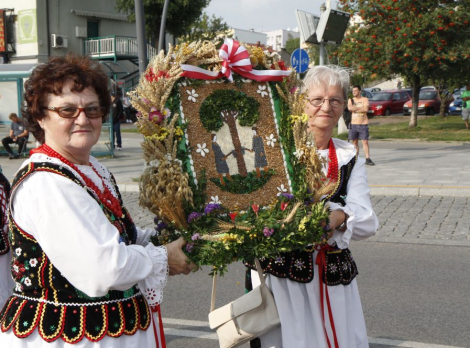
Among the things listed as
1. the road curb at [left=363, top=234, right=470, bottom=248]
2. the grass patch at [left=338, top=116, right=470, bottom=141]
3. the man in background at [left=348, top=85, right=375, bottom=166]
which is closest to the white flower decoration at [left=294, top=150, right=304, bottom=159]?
the road curb at [left=363, top=234, right=470, bottom=248]

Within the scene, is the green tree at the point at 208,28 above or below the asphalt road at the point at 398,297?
above

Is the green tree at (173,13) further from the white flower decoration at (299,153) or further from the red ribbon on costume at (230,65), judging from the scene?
the white flower decoration at (299,153)

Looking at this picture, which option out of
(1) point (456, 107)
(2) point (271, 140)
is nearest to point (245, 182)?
(2) point (271, 140)

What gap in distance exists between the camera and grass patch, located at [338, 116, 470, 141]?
65.3 ft

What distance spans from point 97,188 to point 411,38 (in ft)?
62.5

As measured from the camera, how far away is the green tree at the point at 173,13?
27281mm

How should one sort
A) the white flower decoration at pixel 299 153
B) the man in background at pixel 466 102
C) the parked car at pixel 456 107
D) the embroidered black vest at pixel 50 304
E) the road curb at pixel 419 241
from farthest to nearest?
1. the parked car at pixel 456 107
2. the man in background at pixel 466 102
3. the road curb at pixel 419 241
4. the white flower decoration at pixel 299 153
5. the embroidered black vest at pixel 50 304

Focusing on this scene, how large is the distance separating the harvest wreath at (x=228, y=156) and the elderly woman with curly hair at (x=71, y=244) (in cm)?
20

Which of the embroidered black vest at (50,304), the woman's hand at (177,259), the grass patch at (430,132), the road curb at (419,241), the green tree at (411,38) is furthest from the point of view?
the grass patch at (430,132)

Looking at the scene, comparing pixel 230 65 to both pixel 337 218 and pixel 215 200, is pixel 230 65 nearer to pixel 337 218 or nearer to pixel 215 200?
pixel 215 200

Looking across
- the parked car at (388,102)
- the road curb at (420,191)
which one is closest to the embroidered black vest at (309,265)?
the road curb at (420,191)

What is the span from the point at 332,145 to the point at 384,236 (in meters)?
4.64

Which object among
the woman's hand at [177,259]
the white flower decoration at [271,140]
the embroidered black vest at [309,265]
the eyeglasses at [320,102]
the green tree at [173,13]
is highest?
the green tree at [173,13]

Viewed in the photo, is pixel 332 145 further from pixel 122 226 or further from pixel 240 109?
pixel 122 226
